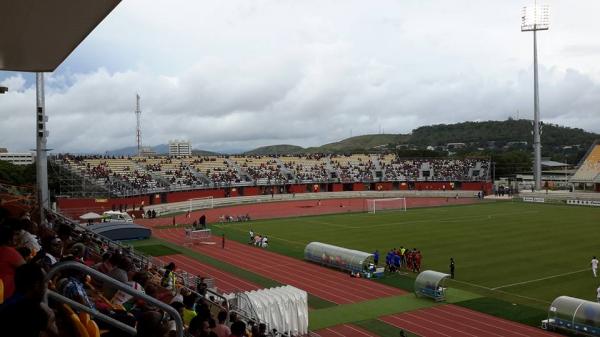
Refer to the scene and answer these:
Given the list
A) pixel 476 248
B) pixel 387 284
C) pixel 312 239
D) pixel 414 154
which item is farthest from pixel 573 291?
pixel 414 154

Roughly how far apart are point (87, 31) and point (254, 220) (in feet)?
143

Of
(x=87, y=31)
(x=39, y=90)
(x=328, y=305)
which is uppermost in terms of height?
(x=39, y=90)

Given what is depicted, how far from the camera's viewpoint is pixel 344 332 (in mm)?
17938

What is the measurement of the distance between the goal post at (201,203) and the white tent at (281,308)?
42.1m

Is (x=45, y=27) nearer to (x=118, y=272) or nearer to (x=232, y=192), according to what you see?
(x=118, y=272)

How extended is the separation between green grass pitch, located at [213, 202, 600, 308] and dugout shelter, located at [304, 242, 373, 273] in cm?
159

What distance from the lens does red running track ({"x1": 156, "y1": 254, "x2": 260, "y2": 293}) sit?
23.6m

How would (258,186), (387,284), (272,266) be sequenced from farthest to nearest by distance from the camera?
1. (258,186)
2. (272,266)
3. (387,284)

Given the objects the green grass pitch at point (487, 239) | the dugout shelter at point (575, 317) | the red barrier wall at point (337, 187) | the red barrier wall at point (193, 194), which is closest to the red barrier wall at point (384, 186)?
the red barrier wall at point (337, 187)

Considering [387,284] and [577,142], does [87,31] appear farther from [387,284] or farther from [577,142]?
[577,142]

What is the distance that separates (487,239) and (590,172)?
54.1 m

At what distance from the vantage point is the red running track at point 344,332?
1770cm

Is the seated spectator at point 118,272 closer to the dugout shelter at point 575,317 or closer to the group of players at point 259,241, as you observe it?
the dugout shelter at point 575,317

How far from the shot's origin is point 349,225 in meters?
43.9
